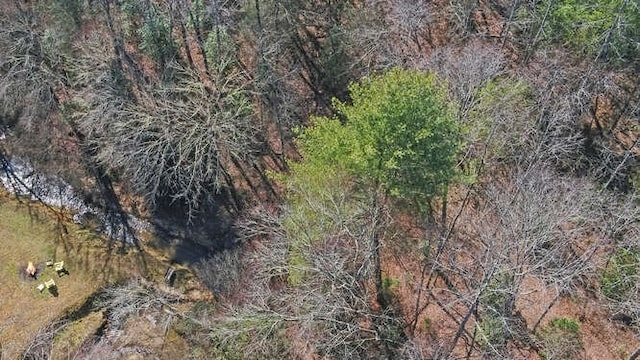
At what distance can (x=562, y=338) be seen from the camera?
2502 cm

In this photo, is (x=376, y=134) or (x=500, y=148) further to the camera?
(x=500, y=148)

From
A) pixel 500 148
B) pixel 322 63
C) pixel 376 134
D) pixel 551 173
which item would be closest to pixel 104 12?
pixel 322 63

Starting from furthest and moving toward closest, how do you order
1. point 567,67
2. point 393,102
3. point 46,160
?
point 46,160 < point 567,67 < point 393,102

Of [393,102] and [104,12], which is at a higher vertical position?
[104,12]

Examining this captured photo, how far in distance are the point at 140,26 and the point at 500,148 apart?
64.3ft

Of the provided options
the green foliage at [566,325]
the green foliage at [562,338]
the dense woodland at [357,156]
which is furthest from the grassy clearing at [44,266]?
the green foliage at [566,325]

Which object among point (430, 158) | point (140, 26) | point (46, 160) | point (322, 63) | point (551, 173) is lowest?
point (551, 173)

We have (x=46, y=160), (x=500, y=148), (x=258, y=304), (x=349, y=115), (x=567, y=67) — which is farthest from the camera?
(x=46, y=160)

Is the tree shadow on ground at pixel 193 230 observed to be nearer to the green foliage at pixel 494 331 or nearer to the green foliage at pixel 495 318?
the green foliage at pixel 495 318

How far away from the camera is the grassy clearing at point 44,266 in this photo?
1015 inches

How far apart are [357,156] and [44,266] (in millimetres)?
17431

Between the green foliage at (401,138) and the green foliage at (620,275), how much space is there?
9332 mm

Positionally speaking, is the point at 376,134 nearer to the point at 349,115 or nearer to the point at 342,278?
the point at 349,115

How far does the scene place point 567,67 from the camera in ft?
89.9
